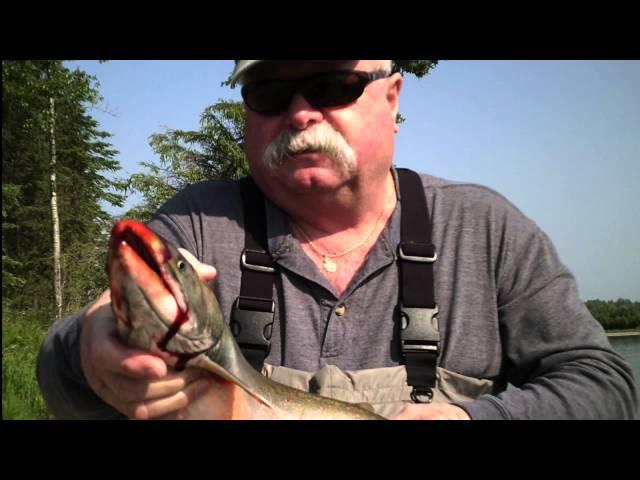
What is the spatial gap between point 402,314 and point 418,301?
124 mm

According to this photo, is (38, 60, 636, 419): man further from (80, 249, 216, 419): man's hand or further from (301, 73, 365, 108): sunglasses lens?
(80, 249, 216, 419): man's hand

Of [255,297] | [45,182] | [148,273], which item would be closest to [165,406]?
[148,273]

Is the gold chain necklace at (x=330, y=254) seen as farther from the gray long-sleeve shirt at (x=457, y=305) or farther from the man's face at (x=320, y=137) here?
the man's face at (x=320, y=137)

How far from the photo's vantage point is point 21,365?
5805mm

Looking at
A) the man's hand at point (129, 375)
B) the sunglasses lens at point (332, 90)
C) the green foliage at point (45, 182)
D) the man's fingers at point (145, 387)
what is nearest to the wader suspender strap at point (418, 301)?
the sunglasses lens at point (332, 90)

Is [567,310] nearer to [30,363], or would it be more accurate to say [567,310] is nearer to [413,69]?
[30,363]

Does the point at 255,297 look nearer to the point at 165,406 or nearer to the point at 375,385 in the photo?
the point at 375,385

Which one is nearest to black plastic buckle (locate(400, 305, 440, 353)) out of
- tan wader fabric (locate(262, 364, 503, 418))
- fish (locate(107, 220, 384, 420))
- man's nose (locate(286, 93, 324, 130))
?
tan wader fabric (locate(262, 364, 503, 418))

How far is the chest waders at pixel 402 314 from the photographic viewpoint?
2.70m

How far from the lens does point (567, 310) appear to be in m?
2.68

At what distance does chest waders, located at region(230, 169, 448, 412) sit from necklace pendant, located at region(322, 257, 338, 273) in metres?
0.32

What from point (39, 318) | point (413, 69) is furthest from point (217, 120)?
point (39, 318)

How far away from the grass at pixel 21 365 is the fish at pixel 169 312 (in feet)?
6.86
